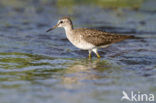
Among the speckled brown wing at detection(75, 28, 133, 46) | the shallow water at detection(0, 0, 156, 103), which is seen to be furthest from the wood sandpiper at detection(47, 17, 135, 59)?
the shallow water at detection(0, 0, 156, 103)

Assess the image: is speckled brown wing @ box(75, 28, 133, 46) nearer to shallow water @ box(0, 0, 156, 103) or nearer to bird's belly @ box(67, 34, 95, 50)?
bird's belly @ box(67, 34, 95, 50)

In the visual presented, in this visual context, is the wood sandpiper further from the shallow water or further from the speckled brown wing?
the shallow water

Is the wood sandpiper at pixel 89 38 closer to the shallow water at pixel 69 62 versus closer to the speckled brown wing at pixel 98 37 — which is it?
the speckled brown wing at pixel 98 37

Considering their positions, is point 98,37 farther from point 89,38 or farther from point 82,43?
point 82,43

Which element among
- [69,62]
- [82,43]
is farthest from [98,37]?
[69,62]

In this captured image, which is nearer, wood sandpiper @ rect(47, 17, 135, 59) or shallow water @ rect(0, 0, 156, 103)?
shallow water @ rect(0, 0, 156, 103)

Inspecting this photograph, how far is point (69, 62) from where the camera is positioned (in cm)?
1018

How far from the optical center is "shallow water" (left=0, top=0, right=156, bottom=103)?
7.23 metres

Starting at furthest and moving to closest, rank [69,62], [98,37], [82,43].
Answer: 1. [98,37]
2. [82,43]
3. [69,62]

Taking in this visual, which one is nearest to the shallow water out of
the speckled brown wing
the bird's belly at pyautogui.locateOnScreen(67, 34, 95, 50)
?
the bird's belly at pyautogui.locateOnScreen(67, 34, 95, 50)

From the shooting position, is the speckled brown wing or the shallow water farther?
the speckled brown wing

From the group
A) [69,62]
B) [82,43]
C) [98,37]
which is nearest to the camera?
[69,62]

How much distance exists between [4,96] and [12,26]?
881 centimetres

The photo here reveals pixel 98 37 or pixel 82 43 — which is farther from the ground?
pixel 98 37
